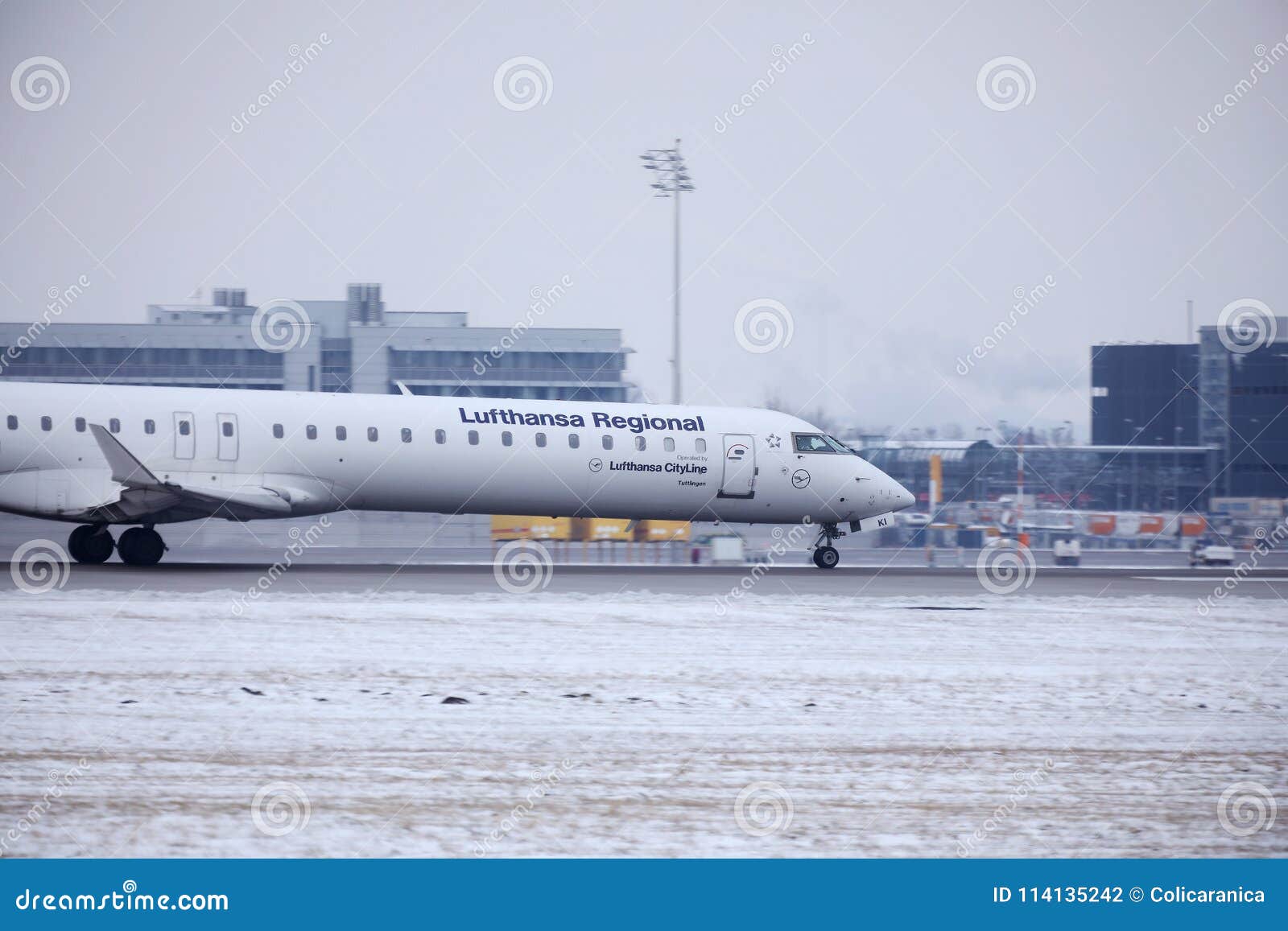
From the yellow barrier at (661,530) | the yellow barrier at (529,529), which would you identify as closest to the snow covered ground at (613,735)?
the yellow barrier at (529,529)

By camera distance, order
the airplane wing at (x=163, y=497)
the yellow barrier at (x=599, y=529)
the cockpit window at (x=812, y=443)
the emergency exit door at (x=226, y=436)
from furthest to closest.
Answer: the yellow barrier at (x=599, y=529)
the cockpit window at (x=812, y=443)
the emergency exit door at (x=226, y=436)
the airplane wing at (x=163, y=497)

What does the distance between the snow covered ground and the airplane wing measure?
4934 millimetres

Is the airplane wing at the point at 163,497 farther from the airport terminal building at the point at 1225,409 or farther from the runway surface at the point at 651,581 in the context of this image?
the airport terminal building at the point at 1225,409

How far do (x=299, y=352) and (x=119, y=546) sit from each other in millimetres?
31056

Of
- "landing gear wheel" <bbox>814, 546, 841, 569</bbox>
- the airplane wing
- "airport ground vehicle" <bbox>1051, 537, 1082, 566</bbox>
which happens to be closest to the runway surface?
"landing gear wheel" <bbox>814, 546, 841, 569</bbox>

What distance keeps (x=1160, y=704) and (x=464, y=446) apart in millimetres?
14635

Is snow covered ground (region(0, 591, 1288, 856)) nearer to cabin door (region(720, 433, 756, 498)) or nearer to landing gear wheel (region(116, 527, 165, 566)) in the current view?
landing gear wheel (region(116, 527, 165, 566))

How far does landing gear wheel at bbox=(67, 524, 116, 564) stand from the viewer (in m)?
23.7

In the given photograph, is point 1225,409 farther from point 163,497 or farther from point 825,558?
point 163,497

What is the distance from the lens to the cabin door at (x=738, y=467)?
26125 millimetres

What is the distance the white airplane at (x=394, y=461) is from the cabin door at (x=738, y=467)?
28 millimetres

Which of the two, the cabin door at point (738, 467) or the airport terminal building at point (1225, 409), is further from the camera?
the airport terminal building at point (1225, 409)

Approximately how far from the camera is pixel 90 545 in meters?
23.7

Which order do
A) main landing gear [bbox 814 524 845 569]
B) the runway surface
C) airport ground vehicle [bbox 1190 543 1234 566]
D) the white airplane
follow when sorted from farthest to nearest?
airport ground vehicle [bbox 1190 543 1234 566] < main landing gear [bbox 814 524 845 569] < the white airplane < the runway surface
